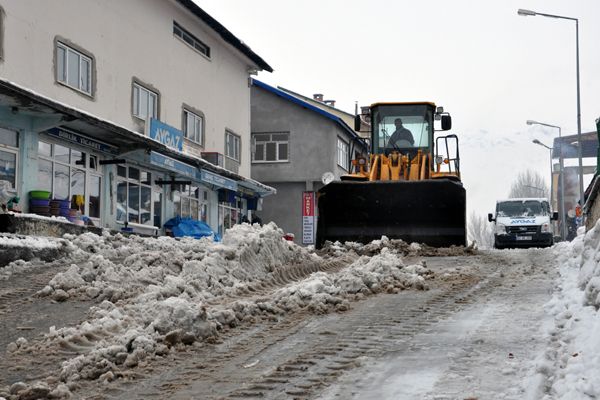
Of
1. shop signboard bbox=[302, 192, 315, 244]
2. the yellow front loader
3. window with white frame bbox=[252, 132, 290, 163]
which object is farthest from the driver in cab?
window with white frame bbox=[252, 132, 290, 163]

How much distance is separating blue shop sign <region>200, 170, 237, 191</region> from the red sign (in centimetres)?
738

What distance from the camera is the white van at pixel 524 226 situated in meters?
27.2

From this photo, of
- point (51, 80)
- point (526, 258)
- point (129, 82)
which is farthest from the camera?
point (129, 82)

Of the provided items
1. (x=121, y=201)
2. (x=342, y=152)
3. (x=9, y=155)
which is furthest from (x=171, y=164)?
(x=342, y=152)

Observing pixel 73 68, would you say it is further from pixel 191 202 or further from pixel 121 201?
pixel 191 202

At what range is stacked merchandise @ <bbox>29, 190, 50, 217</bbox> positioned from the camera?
1798cm

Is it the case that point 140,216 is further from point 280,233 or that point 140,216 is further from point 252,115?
point 252,115

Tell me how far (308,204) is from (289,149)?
142 inches

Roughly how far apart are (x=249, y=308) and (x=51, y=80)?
13215mm

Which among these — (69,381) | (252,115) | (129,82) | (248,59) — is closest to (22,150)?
(129,82)

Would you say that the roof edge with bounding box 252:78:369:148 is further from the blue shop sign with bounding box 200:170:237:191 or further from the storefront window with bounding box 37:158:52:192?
the storefront window with bounding box 37:158:52:192

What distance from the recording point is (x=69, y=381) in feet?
18.7

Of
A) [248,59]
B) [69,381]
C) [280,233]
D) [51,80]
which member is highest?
[248,59]

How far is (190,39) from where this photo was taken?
28234 millimetres
